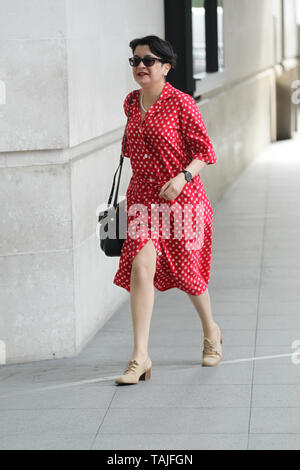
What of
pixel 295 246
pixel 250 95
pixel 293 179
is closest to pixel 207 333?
pixel 295 246

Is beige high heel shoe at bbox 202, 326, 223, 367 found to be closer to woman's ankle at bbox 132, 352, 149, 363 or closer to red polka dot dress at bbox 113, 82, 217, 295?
red polka dot dress at bbox 113, 82, 217, 295

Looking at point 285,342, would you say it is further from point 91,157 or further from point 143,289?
point 91,157

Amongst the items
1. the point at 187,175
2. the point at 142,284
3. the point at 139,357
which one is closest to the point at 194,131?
the point at 187,175

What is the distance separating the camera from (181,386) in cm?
504

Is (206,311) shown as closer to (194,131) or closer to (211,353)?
(211,353)

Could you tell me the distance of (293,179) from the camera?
14008mm

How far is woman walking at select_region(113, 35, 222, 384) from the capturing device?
16.1 feet

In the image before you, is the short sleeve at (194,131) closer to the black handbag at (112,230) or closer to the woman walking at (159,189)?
the woman walking at (159,189)

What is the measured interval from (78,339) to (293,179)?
28.9ft

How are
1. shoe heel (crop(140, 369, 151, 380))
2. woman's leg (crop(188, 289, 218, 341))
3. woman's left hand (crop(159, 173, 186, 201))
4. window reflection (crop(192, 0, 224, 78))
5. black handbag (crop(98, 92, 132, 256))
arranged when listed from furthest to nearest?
1. window reflection (crop(192, 0, 224, 78))
2. woman's leg (crop(188, 289, 218, 341))
3. shoe heel (crop(140, 369, 151, 380))
4. black handbag (crop(98, 92, 132, 256))
5. woman's left hand (crop(159, 173, 186, 201))

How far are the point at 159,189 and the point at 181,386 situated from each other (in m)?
1.09

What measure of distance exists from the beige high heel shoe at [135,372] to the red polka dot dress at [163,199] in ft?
1.47

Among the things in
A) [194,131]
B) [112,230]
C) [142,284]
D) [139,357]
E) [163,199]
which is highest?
[194,131]

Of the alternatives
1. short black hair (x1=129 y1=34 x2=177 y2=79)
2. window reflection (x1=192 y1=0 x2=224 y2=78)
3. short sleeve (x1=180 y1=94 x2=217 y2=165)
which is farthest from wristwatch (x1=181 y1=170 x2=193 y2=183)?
window reflection (x1=192 y1=0 x2=224 y2=78)
